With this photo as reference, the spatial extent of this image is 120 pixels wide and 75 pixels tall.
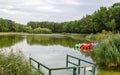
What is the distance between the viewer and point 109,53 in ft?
47.1

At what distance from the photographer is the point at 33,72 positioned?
8172mm

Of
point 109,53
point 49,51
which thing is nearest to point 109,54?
point 109,53

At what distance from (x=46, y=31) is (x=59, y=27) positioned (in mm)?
16743

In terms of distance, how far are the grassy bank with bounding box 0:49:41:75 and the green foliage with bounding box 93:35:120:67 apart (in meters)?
7.12

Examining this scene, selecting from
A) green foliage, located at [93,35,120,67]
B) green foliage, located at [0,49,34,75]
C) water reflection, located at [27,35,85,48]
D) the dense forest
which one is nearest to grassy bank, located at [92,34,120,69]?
green foliage, located at [93,35,120,67]

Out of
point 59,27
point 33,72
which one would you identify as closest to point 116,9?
point 33,72

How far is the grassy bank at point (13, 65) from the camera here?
7362mm

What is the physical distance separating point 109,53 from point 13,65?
8044mm

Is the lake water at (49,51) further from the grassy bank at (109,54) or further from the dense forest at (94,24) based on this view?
the dense forest at (94,24)

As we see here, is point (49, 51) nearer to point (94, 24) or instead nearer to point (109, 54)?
point (109, 54)

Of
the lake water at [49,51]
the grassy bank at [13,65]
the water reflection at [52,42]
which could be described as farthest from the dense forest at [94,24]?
the grassy bank at [13,65]

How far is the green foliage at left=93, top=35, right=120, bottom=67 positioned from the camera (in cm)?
1431

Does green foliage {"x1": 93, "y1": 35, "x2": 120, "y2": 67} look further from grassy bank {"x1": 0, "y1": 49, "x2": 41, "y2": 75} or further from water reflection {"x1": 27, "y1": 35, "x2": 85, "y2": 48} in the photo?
water reflection {"x1": 27, "y1": 35, "x2": 85, "y2": 48}

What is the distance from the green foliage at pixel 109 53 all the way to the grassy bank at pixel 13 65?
712cm
